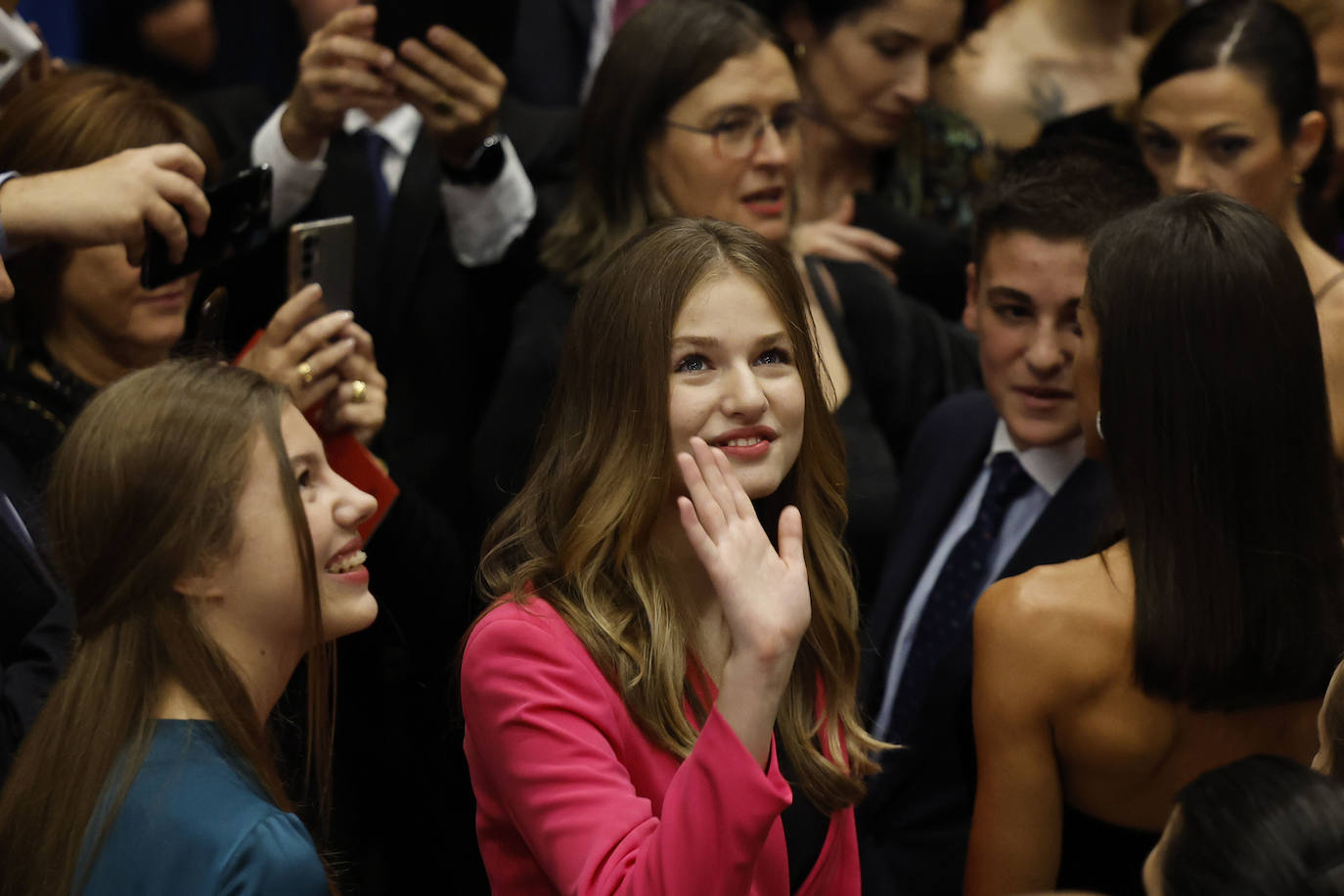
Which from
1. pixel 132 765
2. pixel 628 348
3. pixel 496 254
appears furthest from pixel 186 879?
pixel 496 254

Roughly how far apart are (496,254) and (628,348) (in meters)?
1.57

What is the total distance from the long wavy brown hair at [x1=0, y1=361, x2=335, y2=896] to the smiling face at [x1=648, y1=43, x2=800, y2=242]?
1.58m

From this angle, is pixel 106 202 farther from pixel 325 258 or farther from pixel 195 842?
pixel 195 842

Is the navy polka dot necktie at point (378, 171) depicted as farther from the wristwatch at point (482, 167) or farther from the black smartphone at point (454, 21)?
the black smartphone at point (454, 21)

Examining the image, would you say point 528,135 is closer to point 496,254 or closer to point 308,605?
point 496,254

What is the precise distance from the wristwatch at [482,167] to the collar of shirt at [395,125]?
0.87 ft

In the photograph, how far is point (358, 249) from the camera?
11.9 feet

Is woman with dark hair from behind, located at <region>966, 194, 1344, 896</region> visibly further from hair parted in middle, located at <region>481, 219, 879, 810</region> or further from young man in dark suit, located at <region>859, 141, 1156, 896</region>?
young man in dark suit, located at <region>859, 141, 1156, 896</region>

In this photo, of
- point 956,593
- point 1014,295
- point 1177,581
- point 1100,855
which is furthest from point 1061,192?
point 1100,855

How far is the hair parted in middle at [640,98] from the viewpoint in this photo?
11.2ft

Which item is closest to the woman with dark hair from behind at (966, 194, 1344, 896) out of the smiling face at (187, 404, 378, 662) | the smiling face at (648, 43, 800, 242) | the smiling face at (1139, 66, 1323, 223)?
the smiling face at (187, 404, 378, 662)

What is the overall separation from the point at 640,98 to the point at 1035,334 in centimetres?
105

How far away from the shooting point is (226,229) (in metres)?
2.69

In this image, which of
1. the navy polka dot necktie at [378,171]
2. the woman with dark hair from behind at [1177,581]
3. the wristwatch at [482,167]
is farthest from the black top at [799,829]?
the navy polka dot necktie at [378,171]
